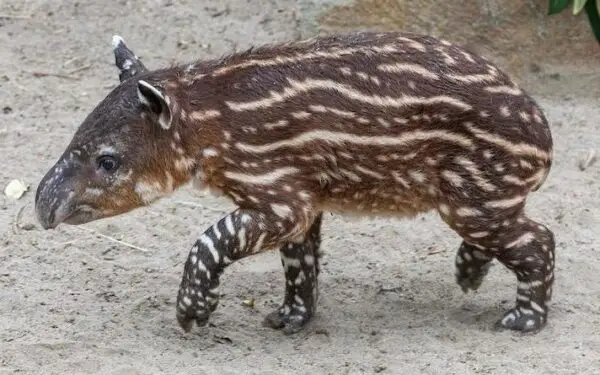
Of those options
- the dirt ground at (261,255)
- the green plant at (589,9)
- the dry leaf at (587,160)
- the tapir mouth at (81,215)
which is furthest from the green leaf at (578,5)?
the tapir mouth at (81,215)

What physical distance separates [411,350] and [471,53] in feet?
4.98

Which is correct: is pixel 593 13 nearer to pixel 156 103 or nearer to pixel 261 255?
pixel 261 255

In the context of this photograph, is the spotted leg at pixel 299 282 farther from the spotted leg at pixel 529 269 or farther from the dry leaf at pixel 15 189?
the dry leaf at pixel 15 189

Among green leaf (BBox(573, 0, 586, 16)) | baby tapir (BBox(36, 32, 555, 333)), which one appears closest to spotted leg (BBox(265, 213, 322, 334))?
baby tapir (BBox(36, 32, 555, 333))

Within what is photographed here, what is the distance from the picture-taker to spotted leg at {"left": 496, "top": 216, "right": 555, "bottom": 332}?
19.9ft

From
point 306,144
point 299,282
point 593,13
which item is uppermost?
point 306,144

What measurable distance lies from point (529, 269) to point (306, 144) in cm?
133

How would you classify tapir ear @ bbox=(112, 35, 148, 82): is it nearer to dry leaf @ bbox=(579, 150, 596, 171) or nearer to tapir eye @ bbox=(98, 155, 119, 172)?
tapir eye @ bbox=(98, 155, 119, 172)

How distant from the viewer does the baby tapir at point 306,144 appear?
19.1 ft

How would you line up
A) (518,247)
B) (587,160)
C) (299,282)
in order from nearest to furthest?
1. (518,247)
2. (299,282)
3. (587,160)

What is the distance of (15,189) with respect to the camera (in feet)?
25.8

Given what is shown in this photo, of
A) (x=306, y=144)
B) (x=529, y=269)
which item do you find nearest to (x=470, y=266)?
(x=529, y=269)

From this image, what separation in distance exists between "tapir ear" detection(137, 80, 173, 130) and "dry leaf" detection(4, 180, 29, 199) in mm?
2292

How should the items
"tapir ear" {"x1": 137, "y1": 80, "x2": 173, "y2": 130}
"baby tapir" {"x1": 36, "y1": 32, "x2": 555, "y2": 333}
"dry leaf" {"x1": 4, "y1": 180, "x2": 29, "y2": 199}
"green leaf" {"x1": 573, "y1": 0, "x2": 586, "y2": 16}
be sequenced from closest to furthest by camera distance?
"tapir ear" {"x1": 137, "y1": 80, "x2": 173, "y2": 130} < "baby tapir" {"x1": 36, "y1": 32, "x2": 555, "y2": 333} < "dry leaf" {"x1": 4, "y1": 180, "x2": 29, "y2": 199} < "green leaf" {"x1": 573, "y1": 0, "x2": 586, "y2": 16}
